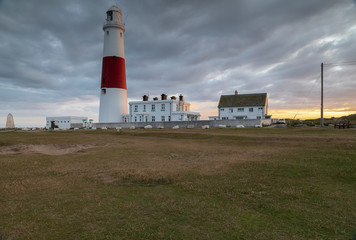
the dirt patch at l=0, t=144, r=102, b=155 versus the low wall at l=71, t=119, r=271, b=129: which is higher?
the low wall at l=71, t=119, r=271, b=129

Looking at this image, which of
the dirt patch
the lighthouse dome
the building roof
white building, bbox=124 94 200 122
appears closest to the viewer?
the dirt patch

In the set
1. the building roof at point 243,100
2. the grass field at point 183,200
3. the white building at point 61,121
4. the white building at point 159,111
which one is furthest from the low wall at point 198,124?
the grass field at point 183,200

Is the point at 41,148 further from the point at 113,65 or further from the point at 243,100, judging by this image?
the point at 243,100

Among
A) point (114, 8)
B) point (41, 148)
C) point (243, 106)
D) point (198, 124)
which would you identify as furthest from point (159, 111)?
point (41, 148)

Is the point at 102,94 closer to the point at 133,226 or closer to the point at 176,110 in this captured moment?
the point at 176,110

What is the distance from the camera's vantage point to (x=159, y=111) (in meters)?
55.0

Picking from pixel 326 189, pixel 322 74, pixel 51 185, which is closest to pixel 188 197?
pixel 326 189

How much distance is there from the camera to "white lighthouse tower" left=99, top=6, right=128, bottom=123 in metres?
43.4

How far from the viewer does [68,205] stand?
5766 millimetres

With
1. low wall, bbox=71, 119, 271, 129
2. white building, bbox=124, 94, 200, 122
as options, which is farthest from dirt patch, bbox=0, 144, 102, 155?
white building, bbox=124, 94, 200, 122

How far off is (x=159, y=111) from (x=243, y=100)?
21.4 m

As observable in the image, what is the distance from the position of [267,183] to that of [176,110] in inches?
1890

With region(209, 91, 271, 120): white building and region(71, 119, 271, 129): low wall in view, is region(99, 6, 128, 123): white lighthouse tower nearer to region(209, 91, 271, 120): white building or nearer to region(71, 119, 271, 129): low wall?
region(71, 119, 271, 129): low wall

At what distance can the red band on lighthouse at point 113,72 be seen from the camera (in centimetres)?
4319
